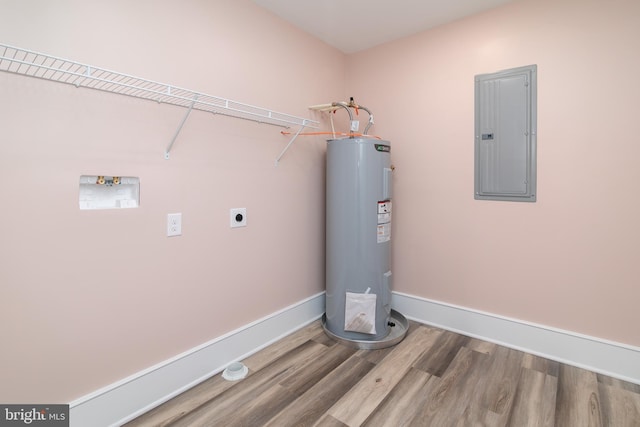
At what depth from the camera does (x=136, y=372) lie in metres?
1.55

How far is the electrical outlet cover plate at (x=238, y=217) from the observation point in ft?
6.41

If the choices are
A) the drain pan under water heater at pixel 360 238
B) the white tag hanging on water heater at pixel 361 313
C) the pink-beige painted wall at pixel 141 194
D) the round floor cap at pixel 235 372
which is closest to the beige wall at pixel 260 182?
the pink-beige painted wall at pixel 141 194

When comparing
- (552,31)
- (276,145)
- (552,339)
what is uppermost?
(552,31)

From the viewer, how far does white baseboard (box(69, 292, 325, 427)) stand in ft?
4.62

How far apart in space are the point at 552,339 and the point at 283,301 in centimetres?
184

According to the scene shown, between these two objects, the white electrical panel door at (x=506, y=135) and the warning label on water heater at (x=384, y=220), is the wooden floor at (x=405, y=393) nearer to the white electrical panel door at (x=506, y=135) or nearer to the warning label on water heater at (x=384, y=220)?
the warning label on water heater at (x=384, y=220)

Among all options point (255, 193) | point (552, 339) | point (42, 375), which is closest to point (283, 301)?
point (255, 193)

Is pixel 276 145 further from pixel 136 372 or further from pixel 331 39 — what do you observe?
pixel 136 372

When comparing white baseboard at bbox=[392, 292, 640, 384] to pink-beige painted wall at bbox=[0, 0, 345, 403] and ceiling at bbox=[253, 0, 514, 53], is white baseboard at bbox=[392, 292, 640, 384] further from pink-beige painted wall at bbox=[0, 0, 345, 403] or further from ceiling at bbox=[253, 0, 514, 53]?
ceiling at bbox=[253, 0, 514, 53]

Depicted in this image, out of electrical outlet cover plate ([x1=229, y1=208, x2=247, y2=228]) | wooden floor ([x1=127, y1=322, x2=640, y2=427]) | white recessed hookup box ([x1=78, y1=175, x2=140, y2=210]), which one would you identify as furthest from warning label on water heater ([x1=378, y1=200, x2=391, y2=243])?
white recessed hookup box ([x1=78, y1=175, x2=140, y2=210])

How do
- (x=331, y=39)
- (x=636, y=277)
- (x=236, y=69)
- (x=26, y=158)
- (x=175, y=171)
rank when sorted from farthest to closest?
(x=331, y=39)
(x=236, y=69)
(x=636, y=277)
(x=175, y=171)
(x=26, y=158)

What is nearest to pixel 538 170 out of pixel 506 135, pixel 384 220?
pixel 506 135

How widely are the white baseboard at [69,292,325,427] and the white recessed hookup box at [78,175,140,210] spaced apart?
2.80 ft

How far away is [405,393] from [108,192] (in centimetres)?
185
